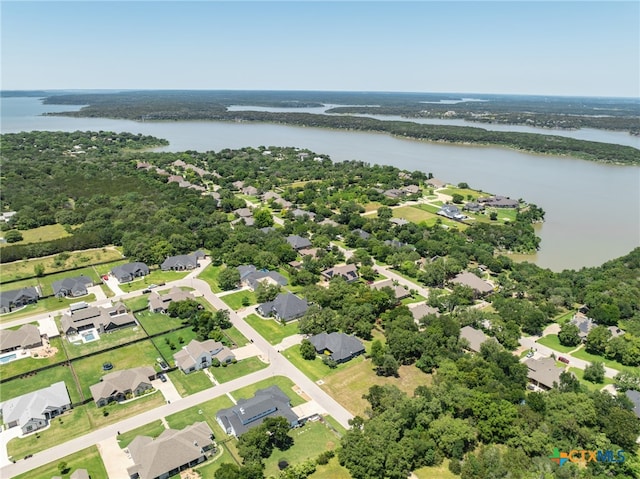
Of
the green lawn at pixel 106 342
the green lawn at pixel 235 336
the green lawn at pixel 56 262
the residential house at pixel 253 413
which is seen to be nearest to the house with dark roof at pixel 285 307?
the green lawn at pixel 235 336

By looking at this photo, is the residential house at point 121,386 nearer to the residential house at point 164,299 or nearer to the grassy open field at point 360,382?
the residential house at point 164,299

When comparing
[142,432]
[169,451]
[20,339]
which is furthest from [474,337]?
[20,339]

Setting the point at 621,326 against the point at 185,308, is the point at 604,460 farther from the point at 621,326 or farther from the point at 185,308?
the point at 185,308

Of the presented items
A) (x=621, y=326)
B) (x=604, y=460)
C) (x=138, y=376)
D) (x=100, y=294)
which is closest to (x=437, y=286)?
(x=621, y=326)

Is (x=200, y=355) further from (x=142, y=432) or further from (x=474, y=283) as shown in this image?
(x=474, y=283)

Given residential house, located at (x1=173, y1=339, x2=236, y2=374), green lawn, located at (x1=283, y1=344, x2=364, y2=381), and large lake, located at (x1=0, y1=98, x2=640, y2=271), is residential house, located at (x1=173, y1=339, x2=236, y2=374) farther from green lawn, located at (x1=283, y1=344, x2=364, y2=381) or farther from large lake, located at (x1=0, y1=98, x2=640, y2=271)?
large lake, located at (x1=0, y1=98, x2=640, y2=271)
